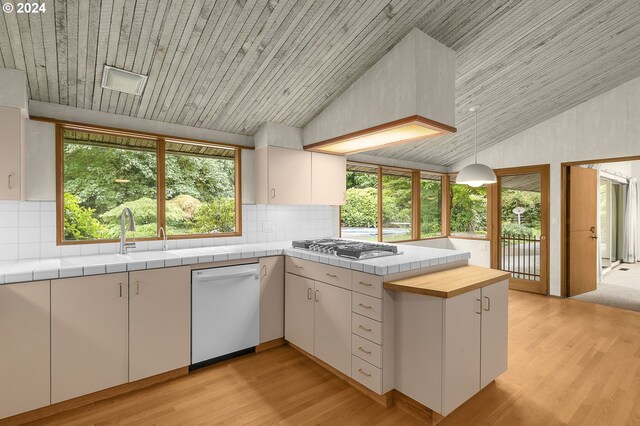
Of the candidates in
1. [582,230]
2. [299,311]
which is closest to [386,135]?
[299,311]

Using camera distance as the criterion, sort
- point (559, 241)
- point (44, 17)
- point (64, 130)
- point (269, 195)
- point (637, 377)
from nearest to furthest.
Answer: point (44, 17), point (637, 377), point (64, 130), point (269, 195), point (559, 241)

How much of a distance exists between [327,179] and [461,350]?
237cm

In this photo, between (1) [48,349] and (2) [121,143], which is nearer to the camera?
(1) [48,349]

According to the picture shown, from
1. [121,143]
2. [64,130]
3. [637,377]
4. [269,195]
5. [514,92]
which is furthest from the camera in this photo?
[514,92]

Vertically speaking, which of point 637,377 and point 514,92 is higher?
point 514,92

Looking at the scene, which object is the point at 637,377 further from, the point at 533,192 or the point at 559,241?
the point at 533,192

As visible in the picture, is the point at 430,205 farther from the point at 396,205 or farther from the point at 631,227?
the point at 631,227

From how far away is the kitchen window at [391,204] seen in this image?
4.90 meters

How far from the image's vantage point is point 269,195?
3461mm

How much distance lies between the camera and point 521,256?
535cm

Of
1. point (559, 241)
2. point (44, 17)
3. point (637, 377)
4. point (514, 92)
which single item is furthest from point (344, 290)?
point (559, 241)

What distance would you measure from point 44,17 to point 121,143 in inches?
48.7

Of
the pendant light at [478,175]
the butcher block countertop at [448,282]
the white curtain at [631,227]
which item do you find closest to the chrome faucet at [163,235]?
the butcher block countertop at [448,282]

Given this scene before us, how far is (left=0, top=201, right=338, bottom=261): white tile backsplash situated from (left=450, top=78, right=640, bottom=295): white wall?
333 cm
